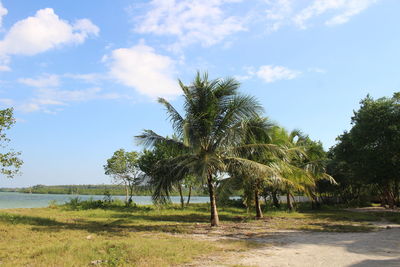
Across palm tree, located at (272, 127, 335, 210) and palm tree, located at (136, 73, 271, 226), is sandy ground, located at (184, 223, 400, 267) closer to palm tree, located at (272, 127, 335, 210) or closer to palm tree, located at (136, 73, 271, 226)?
palm tree, located at (136, 73, 271, 226)

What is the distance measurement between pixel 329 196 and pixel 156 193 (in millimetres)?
35223

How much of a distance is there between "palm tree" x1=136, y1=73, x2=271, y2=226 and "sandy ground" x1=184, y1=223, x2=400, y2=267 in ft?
12.1

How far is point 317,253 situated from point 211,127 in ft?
22.3

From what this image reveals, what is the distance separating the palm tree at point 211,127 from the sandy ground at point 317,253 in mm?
3699

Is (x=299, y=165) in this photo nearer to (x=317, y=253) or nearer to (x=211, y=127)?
(x=211, y=127)

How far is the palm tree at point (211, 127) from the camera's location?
12.8 metres

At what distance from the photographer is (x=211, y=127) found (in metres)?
13.0

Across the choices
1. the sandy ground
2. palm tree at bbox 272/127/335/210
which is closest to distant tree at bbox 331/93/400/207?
palm tree at bbox 272/127/335/210

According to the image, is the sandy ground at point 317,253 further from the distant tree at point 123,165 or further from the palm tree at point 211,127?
the distant tree at point 123,165

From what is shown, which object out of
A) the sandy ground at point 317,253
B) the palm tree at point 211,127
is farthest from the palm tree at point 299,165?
the sandy ground at point 317,253

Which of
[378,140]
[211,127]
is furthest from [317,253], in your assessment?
[378,140]

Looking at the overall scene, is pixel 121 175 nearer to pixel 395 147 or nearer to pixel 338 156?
pixel 338 156

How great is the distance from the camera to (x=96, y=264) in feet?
20.6

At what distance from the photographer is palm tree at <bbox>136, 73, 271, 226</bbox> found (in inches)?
504
